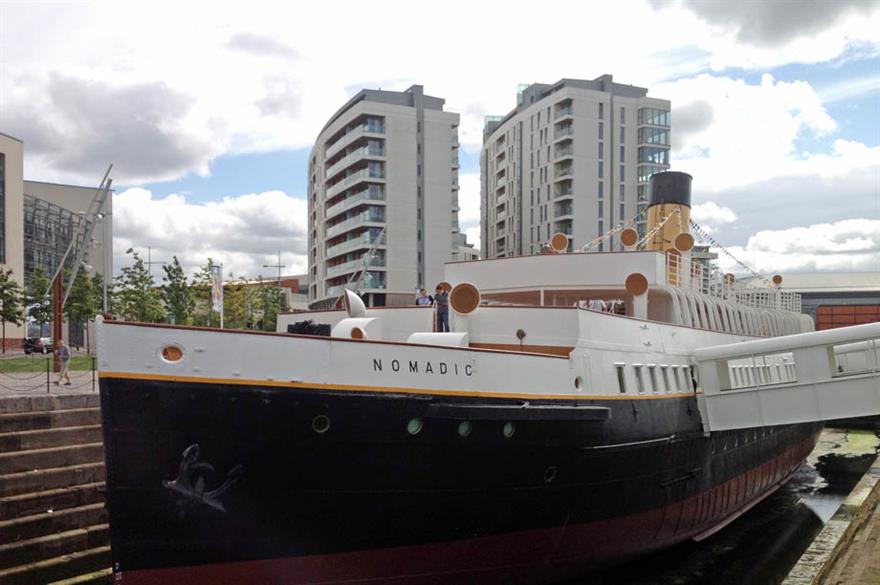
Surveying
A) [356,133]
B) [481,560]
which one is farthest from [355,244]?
[481,560]

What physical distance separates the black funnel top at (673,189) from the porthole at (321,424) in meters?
16.2

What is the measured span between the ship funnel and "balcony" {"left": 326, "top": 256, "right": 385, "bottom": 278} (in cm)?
3657

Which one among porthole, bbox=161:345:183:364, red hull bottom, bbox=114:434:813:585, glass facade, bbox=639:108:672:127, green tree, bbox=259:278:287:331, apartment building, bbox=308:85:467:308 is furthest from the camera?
glass facade, bbox=639:108:672:127

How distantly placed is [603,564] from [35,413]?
12.1 meters

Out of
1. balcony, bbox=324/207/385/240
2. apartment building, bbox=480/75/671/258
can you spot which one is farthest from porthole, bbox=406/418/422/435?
apartment building, bbox=480/75/671/258

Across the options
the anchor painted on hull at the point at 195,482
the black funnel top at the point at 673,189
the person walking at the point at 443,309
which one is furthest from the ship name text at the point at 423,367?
the black funnel top at the point at 673,189

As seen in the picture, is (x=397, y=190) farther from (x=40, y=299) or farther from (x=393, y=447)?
(x=393, y=447)

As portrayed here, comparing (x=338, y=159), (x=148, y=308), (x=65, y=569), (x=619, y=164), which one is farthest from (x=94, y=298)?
(x=619, y=164)

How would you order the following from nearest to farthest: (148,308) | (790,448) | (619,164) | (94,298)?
(790,448), (148,308), (94,298), (619,164)

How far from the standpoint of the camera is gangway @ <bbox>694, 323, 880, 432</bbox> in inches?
535

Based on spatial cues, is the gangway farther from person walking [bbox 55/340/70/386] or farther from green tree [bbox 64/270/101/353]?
green tree [bbox 64/270/101/353]

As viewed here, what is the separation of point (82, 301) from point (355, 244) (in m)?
24.0

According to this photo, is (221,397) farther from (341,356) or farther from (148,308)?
(148,308)

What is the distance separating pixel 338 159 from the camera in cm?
6888
